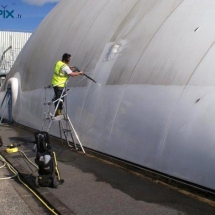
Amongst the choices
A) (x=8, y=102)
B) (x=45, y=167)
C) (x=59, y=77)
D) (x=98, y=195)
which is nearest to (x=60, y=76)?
(x=59, y=77)

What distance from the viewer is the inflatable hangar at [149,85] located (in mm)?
5379

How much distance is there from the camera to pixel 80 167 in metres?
6.97

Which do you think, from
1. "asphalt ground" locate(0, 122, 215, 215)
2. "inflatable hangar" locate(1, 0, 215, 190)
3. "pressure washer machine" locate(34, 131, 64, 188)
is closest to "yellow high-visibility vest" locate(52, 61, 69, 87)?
"inflatable hangar" locate(1, 0, 215, 190)

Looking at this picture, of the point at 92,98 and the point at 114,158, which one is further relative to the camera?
the point at 92,98

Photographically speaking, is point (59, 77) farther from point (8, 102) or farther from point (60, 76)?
point (8, 102)

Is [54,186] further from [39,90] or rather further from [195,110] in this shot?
[39,90]

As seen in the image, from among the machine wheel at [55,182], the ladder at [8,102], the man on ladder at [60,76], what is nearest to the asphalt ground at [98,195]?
the machine wheel at [55,182]

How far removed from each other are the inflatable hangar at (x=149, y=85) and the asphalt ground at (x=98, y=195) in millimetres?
328

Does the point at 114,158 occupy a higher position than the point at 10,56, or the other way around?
the point at 10,56

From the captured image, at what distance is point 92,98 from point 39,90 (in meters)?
3.84

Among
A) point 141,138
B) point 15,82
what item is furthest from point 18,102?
point 141,138

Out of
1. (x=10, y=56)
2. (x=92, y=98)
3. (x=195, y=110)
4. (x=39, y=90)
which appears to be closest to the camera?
(x=195, y=110)

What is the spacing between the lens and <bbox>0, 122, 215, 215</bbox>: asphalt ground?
472 centimetres

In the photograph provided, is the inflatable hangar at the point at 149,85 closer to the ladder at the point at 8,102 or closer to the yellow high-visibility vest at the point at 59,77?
the yellow high-visibility vest at the point at 59,77
